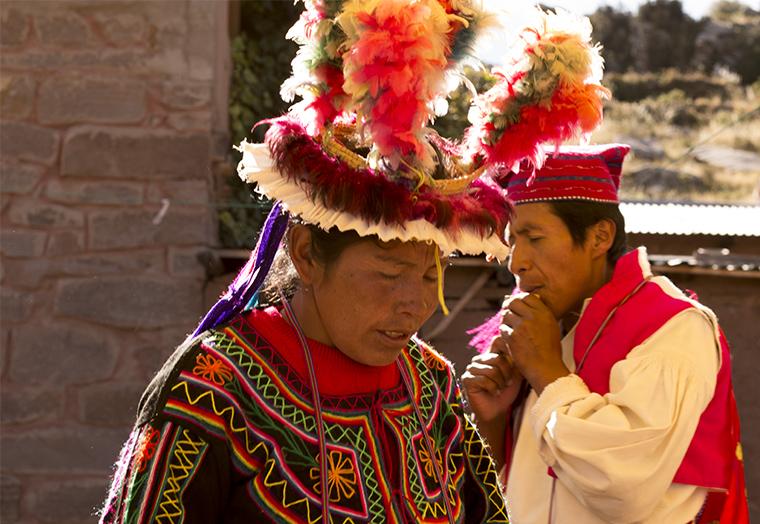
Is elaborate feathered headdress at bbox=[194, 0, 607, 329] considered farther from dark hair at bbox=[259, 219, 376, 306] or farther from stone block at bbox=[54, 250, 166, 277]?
stone block at bbox=[54, 250, 166, 277]

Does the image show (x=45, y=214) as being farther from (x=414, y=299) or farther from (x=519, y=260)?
(x=414, y=299)

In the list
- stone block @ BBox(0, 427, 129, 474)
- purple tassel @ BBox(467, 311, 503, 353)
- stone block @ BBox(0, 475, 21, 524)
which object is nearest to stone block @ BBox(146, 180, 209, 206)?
stone block @ BBox(0, 427, 129, 474)

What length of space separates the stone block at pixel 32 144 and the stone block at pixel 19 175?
36mm

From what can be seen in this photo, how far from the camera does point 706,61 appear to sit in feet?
84.1

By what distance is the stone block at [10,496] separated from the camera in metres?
5.83

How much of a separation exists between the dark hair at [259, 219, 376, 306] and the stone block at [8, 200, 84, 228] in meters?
3.40

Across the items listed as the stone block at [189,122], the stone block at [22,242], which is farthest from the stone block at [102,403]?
the stone block at [189,122]

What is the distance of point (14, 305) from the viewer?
5.86 m

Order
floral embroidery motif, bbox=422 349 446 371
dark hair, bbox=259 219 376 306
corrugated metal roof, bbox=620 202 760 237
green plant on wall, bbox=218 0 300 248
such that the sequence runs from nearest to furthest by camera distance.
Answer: dark hair, bbox=259 219 376 306 < floral embroidery motif, bbox=422 349 446 371 < corrugated metal roof, bbox=620 202 760 237 < green plant on wall, bbox=218 0 300 248

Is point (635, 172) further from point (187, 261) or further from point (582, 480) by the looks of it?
point (582, 480)

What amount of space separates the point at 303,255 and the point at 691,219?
14.7ft

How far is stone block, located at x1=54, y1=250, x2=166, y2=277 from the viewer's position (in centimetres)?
582

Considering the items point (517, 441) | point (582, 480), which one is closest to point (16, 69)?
point (517, 441)

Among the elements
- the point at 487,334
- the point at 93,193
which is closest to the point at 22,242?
the point at 93,193
